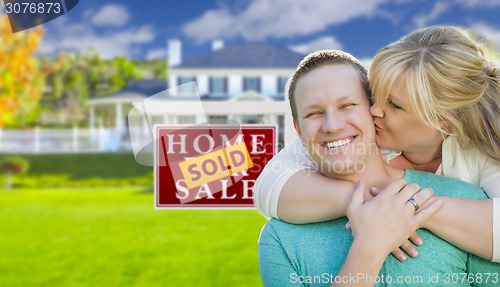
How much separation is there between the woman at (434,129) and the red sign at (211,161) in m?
0.99

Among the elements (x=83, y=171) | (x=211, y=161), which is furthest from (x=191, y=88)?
(x=211, y=161)

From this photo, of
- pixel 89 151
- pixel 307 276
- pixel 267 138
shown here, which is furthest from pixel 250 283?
pixel 89 151

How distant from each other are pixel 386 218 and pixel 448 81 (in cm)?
42

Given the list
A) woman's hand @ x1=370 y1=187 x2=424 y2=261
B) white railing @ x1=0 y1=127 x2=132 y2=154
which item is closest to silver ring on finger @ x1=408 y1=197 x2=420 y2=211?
woman's hand @ x1=370 y1=187 x2=424 y2=261

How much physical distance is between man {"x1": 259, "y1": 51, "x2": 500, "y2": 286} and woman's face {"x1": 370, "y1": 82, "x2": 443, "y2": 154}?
42 millimetres

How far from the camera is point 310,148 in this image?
130 centimetres

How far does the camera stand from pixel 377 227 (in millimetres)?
1151

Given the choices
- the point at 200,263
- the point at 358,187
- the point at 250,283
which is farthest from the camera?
the point at 200,263

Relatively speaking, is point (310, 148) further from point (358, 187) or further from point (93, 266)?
point (93, 266)

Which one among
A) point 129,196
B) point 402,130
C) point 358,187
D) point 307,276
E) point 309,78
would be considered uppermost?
point 309,78

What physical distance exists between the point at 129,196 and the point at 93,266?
513 cm

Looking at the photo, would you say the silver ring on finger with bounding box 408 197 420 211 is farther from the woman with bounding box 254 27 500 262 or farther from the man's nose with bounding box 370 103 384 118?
the man's nose with bounding box 370 103 384 118

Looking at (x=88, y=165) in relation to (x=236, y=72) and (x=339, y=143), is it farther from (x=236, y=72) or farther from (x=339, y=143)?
(x=339, y=143)

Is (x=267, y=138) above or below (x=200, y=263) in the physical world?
above
